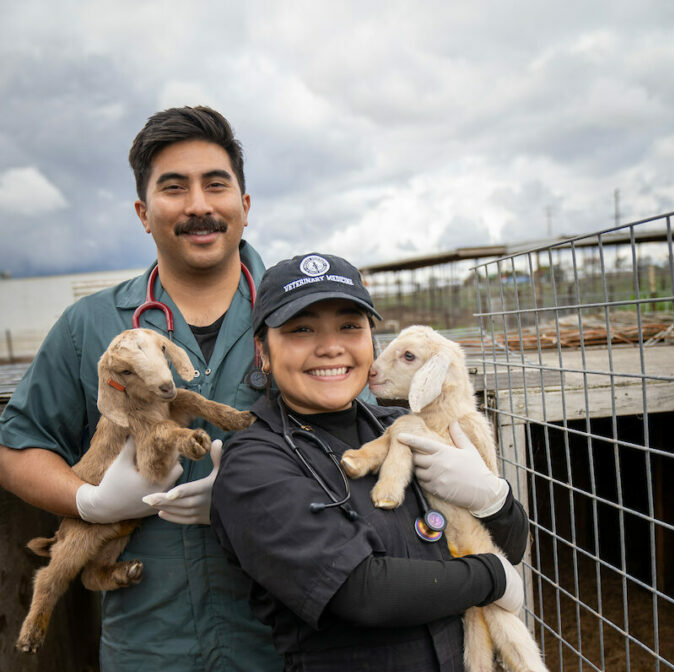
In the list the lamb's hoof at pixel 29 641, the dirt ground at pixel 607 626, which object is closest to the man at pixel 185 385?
the lamb's hoof at pixel 29 641

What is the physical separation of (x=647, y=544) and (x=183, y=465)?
20.6 feet

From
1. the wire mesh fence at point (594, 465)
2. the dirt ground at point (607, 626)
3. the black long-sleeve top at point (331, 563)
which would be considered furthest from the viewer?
the dirt ground at point (607, 626)

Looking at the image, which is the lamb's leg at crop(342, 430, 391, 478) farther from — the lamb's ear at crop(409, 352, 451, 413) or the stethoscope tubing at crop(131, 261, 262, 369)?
the stethoscope tubing at crop(131, 261, 262, 369)

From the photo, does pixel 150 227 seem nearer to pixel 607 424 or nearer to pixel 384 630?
pixel 384 630

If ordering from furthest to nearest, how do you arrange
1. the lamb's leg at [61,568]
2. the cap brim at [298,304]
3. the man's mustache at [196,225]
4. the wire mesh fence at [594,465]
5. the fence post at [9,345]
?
the fence post at [9,345], the wire mesh fence at [594,465], the man's mustache at [196,225], the lamb's leg at [61,568], the cap brim at [298,304]

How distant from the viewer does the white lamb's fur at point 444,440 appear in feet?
5.93

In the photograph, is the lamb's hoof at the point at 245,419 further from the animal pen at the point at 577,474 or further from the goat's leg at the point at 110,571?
the animal pen at the point at 577,474

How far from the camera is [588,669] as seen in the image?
4.88 m

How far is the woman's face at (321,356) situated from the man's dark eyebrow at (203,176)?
793mm

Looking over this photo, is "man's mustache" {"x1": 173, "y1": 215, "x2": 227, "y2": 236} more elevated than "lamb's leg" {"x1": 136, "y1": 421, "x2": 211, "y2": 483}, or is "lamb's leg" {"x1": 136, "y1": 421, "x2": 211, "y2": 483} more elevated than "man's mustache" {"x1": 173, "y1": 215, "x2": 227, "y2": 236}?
"man's mustache" {"x1": 173, "y1": 215, "x2": 227, "y2": 236}

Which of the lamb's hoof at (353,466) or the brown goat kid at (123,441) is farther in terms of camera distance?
the brown goat kid at (123,441)

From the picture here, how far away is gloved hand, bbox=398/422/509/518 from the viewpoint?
1.87 meters

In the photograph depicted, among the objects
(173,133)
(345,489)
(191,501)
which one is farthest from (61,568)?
(173,133)

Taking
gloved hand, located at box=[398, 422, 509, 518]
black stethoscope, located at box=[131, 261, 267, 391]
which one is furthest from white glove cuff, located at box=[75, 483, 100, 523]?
gloved hand, located at box=[398, 422, 509, 518]
